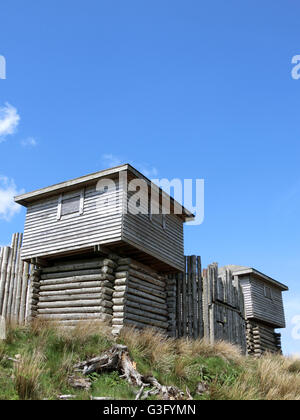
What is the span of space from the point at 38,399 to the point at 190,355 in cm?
589

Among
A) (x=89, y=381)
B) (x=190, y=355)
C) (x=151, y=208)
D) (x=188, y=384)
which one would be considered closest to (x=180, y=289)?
(x=151, y=208)

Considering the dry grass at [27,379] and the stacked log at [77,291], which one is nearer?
the dry grass at [27,379]

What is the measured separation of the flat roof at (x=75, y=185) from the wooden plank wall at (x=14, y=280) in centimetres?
209

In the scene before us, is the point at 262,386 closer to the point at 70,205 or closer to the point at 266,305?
the point at 70,205

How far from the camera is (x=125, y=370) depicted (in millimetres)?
9781

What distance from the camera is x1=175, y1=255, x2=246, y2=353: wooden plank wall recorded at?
19281mm

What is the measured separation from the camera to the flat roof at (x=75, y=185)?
52.6 ft

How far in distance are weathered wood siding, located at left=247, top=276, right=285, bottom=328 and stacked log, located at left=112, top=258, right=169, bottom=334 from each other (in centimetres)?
1133

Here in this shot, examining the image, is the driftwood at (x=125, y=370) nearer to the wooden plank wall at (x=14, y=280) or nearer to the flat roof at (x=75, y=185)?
the flat roof at (x=75, y=185)

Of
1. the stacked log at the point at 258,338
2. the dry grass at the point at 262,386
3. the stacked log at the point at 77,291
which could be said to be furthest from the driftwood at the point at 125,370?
the stacked log at the point at 258,338

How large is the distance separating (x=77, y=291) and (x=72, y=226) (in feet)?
8.06

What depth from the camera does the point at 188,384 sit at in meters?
10.3

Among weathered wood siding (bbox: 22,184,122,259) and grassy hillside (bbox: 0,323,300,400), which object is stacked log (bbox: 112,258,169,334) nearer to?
weathered wood siding (bbox: 22,184,122,259)

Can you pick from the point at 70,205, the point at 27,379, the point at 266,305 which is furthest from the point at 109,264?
the point at 266,305
